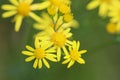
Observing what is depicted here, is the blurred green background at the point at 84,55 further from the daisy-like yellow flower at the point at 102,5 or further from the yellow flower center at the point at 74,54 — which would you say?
the yellow flower center at the point at 74,54

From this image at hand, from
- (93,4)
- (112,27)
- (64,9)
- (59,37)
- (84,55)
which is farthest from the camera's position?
(84,55)

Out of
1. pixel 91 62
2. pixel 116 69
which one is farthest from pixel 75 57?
pixel 116 69

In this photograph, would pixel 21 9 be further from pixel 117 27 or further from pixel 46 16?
pixel 117 27

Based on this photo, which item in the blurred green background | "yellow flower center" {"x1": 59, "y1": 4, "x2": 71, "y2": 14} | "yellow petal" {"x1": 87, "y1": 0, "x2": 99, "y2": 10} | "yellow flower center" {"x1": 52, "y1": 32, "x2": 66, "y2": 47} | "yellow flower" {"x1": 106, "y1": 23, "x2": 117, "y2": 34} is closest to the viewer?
"yellow flower center" {"x1": 59, "y1": 4, "x2": 71, "y2": 14}

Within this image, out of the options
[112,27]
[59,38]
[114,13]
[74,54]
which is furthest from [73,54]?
[112,27]

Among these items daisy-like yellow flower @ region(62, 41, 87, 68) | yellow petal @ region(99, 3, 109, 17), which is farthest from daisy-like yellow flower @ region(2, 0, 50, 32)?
yellow petal @ region(99, 3, 109, 17)

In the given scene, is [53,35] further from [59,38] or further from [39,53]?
[39,53]

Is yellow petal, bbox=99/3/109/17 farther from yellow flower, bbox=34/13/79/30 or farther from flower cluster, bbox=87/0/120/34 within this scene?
yellow flower, bbox=34/13/79/30
